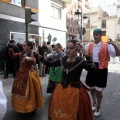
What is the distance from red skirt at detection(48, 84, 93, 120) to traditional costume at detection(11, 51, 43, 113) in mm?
1370

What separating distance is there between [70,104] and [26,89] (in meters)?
1.66

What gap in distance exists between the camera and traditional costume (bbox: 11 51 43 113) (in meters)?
4.62

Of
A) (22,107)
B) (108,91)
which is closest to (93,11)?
(108,91)

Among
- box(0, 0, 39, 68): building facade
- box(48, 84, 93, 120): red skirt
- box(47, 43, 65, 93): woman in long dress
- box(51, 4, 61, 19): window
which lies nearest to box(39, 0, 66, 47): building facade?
box(51, 4, 61, 19): window

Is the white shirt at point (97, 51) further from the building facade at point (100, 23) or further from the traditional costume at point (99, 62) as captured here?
the building facade at point (100, 23)

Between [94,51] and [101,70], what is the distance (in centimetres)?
42

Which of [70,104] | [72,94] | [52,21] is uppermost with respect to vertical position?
[52,21]

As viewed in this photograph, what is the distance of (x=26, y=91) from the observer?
4.61 meters

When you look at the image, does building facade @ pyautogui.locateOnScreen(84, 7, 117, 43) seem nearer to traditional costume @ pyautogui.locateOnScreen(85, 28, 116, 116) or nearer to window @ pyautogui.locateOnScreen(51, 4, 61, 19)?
window @ pyautogui.locateOnScreen(51, 4, 61, 19)

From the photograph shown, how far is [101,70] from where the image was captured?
15.0 ft

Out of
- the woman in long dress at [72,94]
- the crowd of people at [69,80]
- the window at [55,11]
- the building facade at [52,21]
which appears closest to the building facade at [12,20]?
the building facade at [52,21]

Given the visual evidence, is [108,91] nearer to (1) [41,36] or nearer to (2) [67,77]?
(2) [67,77]

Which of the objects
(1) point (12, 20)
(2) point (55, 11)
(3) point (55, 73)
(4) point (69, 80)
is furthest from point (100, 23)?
(4) point (69, 80)

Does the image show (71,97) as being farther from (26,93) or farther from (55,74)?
(55,74)
